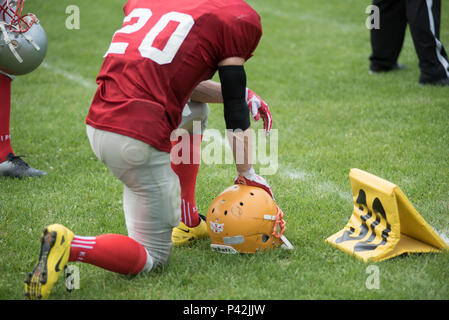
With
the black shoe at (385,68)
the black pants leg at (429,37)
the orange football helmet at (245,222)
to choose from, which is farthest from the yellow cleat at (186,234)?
the black shoe at (385,68)

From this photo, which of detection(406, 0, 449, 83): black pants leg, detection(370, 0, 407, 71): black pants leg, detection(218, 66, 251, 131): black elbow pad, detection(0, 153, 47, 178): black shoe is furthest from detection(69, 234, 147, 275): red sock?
detection(370, 0, 407, 71): black pants leg

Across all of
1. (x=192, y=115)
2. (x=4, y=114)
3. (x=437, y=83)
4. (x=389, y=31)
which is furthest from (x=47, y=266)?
(x=389, y=31)

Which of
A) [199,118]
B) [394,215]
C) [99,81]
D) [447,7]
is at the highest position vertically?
[99,81]

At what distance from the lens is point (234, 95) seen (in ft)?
8.01

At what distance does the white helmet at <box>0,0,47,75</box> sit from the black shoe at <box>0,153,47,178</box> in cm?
70

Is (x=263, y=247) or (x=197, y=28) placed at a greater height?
(x=197, y=28)

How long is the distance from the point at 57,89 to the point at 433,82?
451 cm

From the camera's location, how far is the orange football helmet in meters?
2.79

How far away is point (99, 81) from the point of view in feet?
8.29

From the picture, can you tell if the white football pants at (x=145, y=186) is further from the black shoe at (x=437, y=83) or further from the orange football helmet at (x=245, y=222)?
the black shoe at (x=437, y=83)

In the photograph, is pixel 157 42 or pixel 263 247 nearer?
pixel 157 42

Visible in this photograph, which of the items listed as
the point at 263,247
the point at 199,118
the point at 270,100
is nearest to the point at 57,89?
the point at 270,100

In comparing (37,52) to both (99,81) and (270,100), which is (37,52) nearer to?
(99,81)
